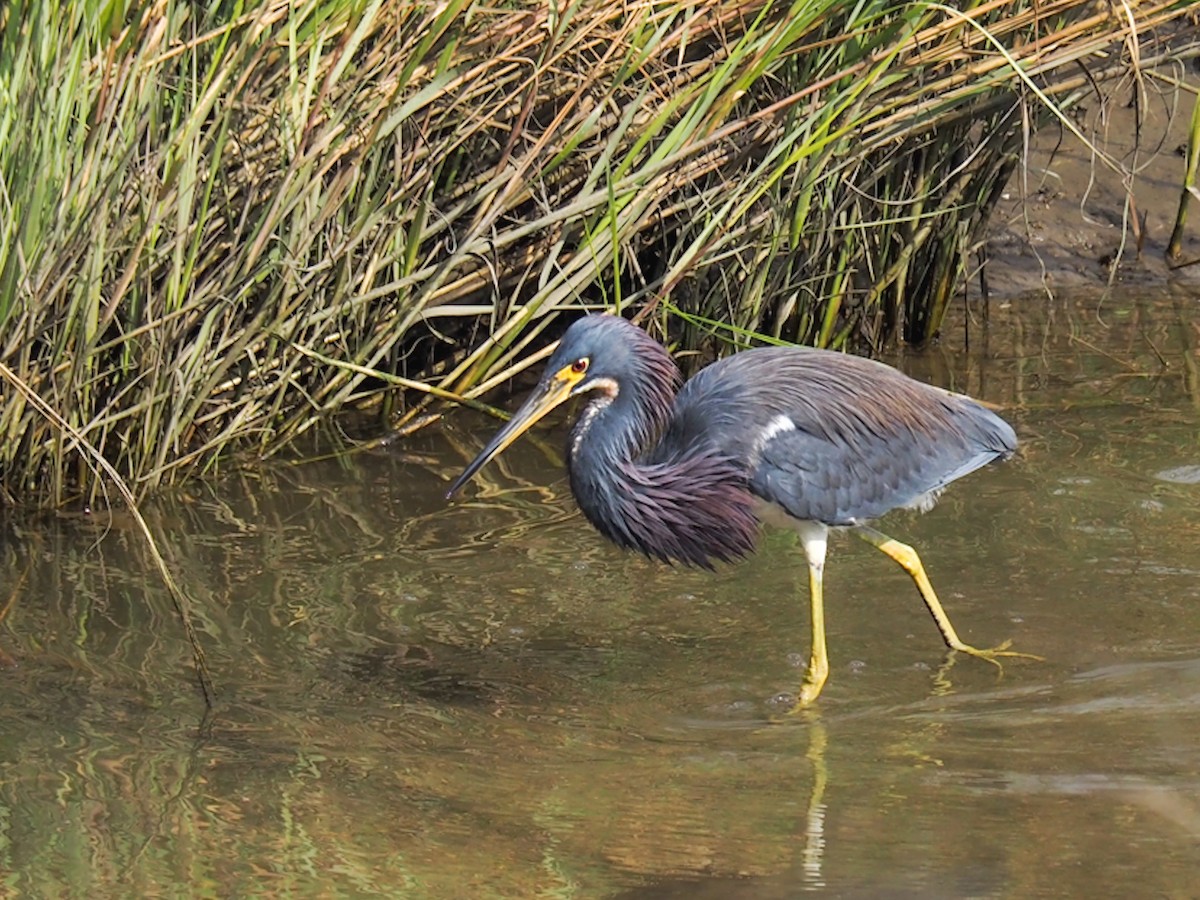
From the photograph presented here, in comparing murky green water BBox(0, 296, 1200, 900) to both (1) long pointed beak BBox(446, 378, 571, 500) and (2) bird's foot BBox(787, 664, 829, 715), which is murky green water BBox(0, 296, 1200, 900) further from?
(1) long pointed beak BBox(446, 378, 571, 500)

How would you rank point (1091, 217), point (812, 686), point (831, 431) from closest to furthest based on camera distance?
1. point (812, 686)
2. point (831, 431)
3. point (1091, 217)

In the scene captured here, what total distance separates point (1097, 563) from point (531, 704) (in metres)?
1.80

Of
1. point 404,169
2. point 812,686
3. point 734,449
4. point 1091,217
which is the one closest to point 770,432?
point 734,449

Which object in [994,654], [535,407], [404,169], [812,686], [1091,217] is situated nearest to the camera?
[812,686]

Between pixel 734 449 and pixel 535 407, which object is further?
pixel 734 449

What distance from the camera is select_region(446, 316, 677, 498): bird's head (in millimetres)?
4582

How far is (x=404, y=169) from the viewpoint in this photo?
5.70 meters

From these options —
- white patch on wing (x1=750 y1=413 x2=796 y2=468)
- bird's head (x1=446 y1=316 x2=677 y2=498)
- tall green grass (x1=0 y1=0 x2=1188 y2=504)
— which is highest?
tall green grass (x1=0 y1=0 x2=1188 y2=504)

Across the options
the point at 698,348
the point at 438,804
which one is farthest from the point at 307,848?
the point at 698,348

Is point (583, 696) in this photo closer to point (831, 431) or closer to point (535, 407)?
point (535, 407)

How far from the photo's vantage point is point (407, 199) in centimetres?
584

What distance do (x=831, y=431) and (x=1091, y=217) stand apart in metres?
3.79

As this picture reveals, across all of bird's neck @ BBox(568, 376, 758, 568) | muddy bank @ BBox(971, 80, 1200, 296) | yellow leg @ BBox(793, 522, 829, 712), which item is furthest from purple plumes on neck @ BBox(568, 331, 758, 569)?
muddy bank @ BBox(971, 80, 1200, 296)

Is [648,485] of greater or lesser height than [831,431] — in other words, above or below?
below
